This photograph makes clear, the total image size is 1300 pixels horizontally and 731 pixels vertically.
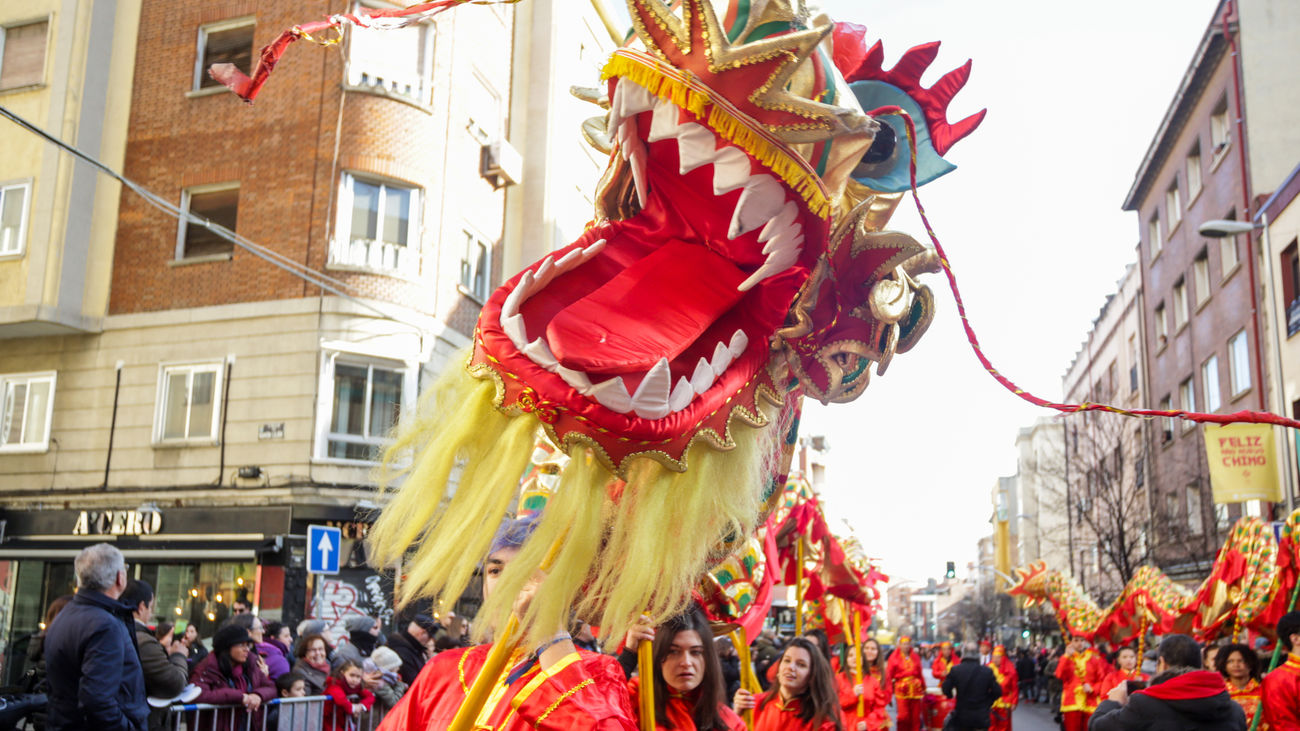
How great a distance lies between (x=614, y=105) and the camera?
8.97ft

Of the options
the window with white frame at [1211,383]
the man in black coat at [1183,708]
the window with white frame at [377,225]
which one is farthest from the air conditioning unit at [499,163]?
the window with white frame at [1211,383]

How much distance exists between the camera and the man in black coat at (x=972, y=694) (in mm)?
13766

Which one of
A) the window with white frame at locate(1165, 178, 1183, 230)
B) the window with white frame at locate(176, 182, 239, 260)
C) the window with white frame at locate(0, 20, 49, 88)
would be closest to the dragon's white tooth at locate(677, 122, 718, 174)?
the window with white frame at locate(176, 182, 239, 260)

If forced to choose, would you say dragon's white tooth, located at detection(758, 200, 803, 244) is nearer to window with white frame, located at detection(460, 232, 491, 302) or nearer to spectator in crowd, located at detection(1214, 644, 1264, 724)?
spectator in crowd, located at detection(1214, 644, 1264, 724)

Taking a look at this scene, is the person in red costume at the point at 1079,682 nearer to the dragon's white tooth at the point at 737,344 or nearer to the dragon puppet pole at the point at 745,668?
the dragon puppet pole at the point at 745,668

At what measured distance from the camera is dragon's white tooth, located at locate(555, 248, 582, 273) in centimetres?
277

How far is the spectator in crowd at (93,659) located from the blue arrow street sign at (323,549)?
636cm

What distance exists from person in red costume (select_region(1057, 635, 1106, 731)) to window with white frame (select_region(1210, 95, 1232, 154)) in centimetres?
1405

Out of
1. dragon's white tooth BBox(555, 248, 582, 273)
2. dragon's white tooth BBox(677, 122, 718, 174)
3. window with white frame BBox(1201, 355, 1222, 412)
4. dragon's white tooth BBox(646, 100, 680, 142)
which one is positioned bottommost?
dragon's white tooth BBox(555, 248, 582, 273)

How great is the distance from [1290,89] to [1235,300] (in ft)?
14.3

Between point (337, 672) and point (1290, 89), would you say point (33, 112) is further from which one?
point (1290, 89)

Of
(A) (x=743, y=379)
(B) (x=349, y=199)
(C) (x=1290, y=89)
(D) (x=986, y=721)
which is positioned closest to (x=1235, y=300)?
(C) (x=1290, y=89)

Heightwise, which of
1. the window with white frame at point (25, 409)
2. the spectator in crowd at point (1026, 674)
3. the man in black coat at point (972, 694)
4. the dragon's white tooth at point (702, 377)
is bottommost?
the spectator in crowd at point (1026, 674)

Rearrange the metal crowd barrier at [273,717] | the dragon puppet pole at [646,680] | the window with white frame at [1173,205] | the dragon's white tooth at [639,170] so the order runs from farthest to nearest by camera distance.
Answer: the window with white frame at [1173,205] < the metal crowd barrier at [273,717] < the dragon puppet pole at [646,680] < the dragon's white tooth at [639,170]
